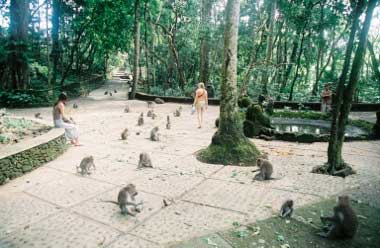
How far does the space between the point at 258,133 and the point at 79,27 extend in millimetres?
20774

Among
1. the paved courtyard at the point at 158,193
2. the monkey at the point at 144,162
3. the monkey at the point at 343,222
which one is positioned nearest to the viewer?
the monkey at the point at 343,222

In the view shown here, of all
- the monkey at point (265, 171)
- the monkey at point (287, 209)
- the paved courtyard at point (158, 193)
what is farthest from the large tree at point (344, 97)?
the monkey at point (287, 209)

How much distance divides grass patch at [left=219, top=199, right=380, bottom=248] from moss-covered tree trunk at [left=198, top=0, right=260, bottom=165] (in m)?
2.88

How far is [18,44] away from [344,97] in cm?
1927

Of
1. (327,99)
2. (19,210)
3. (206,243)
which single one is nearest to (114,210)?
(19,210)

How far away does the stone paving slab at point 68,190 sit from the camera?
6145mm

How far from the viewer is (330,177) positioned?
279 inches

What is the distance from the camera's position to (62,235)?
4.78 m

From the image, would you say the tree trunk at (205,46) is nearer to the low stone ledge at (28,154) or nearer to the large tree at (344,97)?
the low stone ledge at (28,154)

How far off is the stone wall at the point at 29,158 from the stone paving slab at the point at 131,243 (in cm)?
389

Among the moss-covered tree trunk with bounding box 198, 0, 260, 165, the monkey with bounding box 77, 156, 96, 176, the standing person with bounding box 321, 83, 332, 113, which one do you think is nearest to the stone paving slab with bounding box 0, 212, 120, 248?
the monkey with bounding box 77, 156, 96, 176

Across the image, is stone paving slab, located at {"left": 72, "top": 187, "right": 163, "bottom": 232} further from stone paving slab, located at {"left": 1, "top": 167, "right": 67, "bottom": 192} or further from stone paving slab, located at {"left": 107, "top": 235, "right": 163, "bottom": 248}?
stone paving slab, located at {"left": 1, "top": 167, "right": 67, "bottom": 192}

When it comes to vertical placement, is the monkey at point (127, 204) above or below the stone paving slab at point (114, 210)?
above

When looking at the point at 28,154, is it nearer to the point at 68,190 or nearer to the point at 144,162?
the point at 68,190
